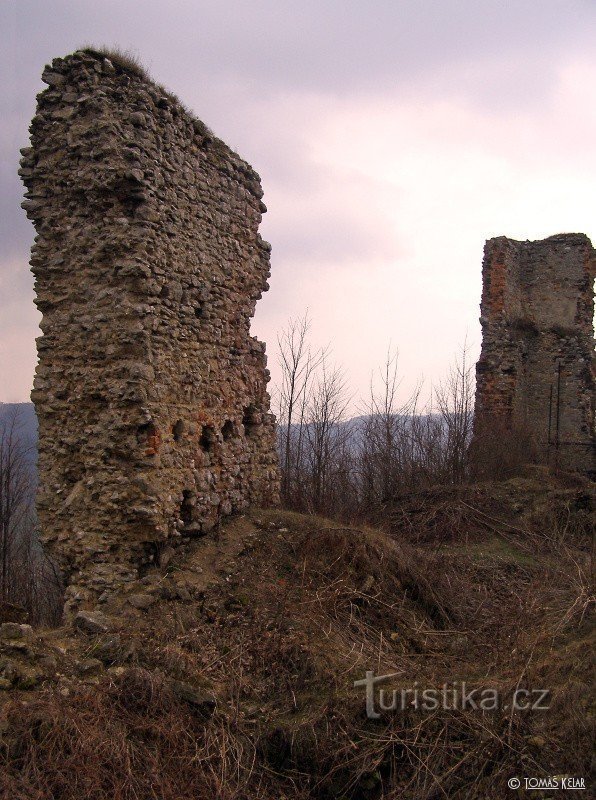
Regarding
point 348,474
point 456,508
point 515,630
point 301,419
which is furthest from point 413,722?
point 301,419

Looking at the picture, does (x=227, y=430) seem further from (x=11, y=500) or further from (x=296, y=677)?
(x=11, y=500)

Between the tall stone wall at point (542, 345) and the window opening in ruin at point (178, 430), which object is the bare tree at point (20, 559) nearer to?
the window opening in ruin at point (178, 430)

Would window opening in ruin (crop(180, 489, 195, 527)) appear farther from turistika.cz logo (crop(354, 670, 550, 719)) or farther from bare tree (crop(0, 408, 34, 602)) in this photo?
bare tree (crop(0, 408, 34, 602))

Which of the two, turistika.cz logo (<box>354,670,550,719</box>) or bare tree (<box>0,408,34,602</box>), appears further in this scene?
bare tree (<box>0,408,34,602</box>)

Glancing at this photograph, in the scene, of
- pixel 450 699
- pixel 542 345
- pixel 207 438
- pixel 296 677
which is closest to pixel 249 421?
pixel 207 438

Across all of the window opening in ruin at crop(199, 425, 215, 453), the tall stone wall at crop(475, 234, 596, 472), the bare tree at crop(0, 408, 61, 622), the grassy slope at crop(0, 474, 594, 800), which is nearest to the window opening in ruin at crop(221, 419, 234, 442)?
the window opening in ruin at crop(199, 425, 215, 453)

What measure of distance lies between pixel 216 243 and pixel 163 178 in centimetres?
102

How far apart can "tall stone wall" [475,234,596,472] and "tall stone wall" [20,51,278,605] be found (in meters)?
10.1

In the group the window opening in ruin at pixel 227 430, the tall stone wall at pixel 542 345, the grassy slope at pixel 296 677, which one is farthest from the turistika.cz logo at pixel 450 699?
the tall stone wall at pixel 542 345

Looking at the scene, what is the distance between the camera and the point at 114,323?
6.11 meters

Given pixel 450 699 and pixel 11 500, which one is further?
pixel 11 500

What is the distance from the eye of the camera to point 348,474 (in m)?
16.0

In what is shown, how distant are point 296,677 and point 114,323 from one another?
3115mm

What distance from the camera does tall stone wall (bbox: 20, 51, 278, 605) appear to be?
6.02 metres
